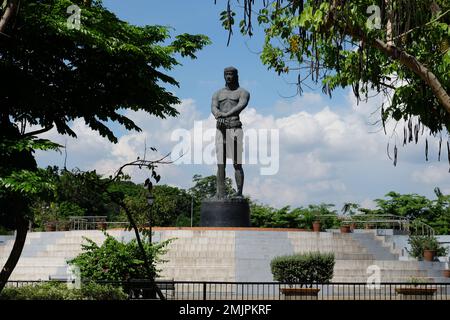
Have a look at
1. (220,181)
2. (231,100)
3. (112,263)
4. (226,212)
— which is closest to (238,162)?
(220,181)

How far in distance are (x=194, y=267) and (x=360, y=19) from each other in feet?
43.8

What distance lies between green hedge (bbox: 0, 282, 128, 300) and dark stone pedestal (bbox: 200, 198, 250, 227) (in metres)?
8.74

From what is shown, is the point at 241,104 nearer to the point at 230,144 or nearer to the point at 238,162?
the point at 230,144

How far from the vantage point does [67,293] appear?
13758mm

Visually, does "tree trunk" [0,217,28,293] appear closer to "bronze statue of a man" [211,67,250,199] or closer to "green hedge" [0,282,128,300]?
"green hedge" [0,282,128,300]

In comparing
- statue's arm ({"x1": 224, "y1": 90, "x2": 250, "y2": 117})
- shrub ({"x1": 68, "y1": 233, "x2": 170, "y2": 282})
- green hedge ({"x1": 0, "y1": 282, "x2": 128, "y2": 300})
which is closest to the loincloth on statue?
statue's arm ({"x1": 224, "y1": 90, "x2": 250, "y2": 117})

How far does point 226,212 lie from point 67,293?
967 cm

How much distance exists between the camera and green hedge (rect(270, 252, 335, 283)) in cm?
1967

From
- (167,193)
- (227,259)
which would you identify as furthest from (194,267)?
(167,193)

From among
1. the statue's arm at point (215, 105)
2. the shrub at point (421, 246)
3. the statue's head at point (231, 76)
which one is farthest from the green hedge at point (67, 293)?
the shrub at point (421, 246)

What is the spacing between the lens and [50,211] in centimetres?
4350

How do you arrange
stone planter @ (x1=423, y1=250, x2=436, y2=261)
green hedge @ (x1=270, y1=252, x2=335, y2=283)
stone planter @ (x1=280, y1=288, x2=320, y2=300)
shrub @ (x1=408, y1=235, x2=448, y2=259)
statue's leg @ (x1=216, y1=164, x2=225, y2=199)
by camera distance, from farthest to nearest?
shrub @ (x1=408, y1=235, x2=448, y2=259)
stone planter @ (x1=423, y1=250, x2=436, y2=261)
statue's leg @ (x1=216, y1=164, x2=225, y2=199)
green hedge @ (x1=270, y1=252, x2=335, y2=283)
stone planter @ (x1=280, y1=288, x2=320, y2=300)

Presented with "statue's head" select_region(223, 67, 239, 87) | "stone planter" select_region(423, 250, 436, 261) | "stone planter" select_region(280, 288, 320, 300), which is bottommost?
"stone planter" select_region(280, 288, 320, 300)
